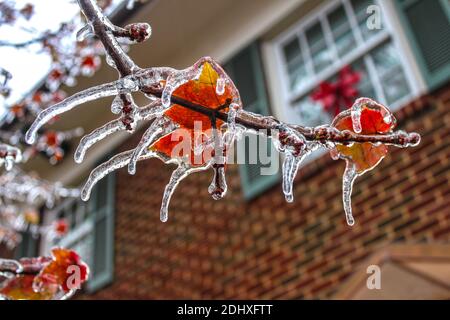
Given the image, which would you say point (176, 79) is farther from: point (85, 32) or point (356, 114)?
point (356, 114)

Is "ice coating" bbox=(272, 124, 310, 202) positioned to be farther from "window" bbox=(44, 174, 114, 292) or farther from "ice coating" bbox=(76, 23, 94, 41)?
"window" bbox=(44, 174, 114, 292)

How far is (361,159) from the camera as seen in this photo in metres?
1.28

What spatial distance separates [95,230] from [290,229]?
9.99 ft

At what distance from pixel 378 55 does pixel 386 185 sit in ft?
4.42

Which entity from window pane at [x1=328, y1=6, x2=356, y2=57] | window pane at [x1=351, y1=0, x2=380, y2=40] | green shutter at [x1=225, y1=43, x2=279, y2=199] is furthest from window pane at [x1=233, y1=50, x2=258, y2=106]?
window pane at [x1=351, y1=0, x2=380, y2=40]

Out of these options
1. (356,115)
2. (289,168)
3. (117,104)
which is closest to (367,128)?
(356,115)

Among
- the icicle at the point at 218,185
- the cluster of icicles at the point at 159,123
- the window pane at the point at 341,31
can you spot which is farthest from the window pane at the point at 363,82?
the icicle at the point at 218,185

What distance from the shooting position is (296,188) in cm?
495

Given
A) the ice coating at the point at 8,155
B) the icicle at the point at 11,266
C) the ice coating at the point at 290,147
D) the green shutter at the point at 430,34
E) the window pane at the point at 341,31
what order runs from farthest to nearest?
the window pane at the point at 341,31, the green shutter at the point at 430,34, the ice coating at the point at 8,155, the icicle at the point at 11,266, the ice coating at the point at 290,147

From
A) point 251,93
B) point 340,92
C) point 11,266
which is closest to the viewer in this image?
point 11,266

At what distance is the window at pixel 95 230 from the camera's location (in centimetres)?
648

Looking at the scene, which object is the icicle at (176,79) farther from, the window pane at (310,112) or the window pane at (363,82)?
the window pane at (310,112)

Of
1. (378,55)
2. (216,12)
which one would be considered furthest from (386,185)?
(216,12)
